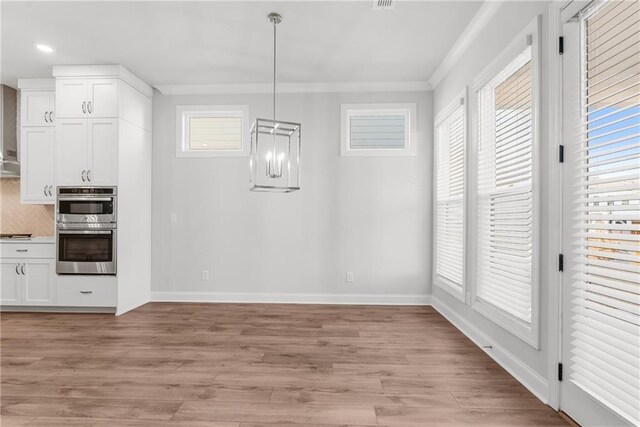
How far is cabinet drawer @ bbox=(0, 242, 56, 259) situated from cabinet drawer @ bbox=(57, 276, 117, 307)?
338 millimetres

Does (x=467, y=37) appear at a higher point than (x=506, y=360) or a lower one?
higher

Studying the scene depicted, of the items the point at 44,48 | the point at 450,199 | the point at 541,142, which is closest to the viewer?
the point at 541,142

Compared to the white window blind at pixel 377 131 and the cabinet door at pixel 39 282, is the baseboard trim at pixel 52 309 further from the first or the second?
the white window blind at pixel 377 131

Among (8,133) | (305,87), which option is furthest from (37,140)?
(305,87)

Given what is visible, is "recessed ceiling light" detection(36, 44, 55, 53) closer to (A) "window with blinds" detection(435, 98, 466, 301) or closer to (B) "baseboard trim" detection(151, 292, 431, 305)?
(B) "baseboard trim" detection(151, 292, 431, 305)

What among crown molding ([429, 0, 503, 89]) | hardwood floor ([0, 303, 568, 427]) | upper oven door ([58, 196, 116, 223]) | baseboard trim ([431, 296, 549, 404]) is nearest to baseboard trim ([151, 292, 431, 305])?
hardwood floor ([0, 303, 568, 427])

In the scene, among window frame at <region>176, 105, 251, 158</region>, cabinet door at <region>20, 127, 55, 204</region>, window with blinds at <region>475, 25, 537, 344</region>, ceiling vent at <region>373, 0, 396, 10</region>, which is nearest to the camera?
window with blinds at <region>475, 25, 537, 344</region>

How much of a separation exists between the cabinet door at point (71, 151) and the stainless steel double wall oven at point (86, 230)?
0.43 feet

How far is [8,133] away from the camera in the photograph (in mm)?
4766

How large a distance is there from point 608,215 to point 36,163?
5.71 meters

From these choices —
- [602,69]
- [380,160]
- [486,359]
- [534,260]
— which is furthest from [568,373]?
[380,160]

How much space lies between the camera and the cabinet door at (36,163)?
468 centimetres

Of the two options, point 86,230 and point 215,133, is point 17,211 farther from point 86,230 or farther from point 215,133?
point 215,133

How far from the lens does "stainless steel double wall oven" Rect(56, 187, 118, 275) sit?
14.3ft
